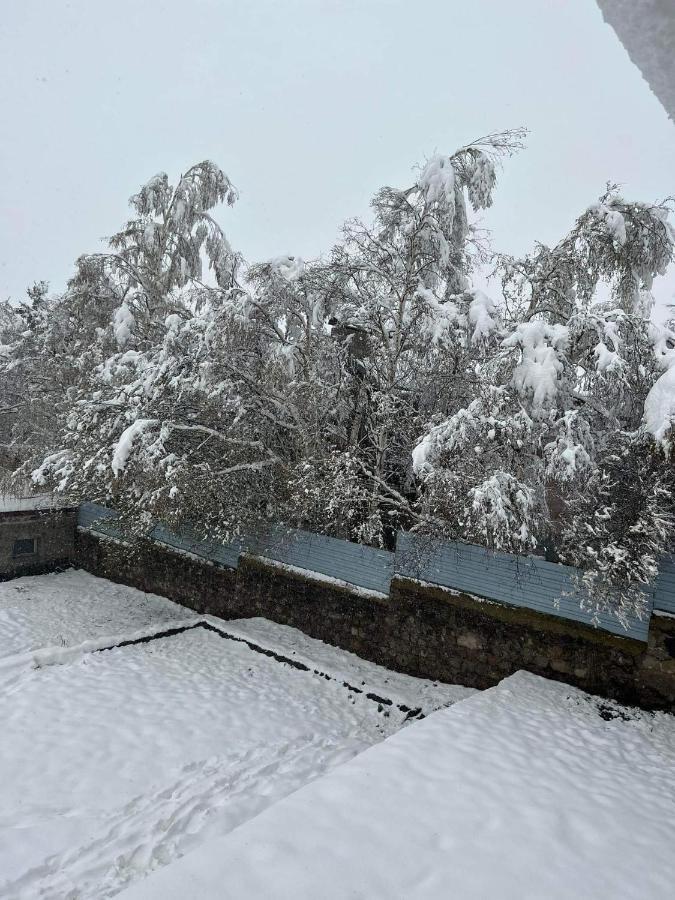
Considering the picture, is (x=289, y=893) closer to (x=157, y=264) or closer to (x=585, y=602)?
(x=585, y=602)

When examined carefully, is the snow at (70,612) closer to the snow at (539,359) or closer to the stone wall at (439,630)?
the stone wall at (439,630)

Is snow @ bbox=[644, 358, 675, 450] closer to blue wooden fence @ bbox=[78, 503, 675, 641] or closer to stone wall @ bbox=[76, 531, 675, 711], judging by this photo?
blue wooden fence @ bbox=[78, 503, 675, 641]

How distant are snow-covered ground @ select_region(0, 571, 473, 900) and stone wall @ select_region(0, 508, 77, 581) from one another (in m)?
4.01

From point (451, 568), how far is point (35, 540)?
480 inches

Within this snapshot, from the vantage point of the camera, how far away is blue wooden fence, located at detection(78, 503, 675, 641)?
7.97 m

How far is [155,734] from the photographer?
299 inches

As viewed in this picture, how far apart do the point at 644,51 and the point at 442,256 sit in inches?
406

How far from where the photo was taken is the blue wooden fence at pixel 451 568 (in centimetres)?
797

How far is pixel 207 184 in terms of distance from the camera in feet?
55.3

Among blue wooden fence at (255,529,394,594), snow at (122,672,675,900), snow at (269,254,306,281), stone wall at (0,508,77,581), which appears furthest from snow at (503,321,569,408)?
stone wall at (0,508,77,581)

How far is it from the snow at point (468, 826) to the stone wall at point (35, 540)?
1305cm

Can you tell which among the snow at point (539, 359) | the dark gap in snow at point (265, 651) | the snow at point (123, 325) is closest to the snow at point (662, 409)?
the snow at point (539, 359)

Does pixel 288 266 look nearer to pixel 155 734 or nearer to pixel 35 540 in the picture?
pixel 155 734

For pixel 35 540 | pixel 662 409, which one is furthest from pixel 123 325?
pixel 662 409
